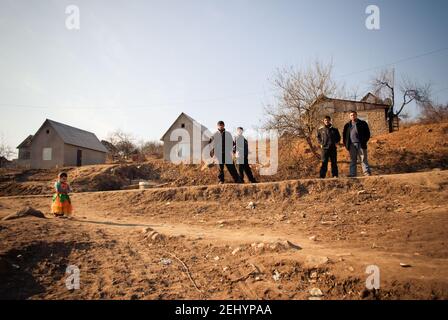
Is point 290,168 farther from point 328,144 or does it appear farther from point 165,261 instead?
point 165,261

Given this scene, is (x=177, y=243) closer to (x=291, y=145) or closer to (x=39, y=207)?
(x=39, y=207)

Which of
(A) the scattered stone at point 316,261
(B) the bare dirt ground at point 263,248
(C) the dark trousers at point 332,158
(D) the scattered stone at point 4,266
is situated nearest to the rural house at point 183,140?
(C) the dark trousers at point 332,158

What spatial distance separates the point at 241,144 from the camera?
8.70m

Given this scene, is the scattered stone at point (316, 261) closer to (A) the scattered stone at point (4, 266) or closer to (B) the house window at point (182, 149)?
(A) the scattered stone at point (4, 266)

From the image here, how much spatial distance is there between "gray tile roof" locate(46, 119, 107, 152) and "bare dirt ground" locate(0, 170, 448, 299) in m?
24.8

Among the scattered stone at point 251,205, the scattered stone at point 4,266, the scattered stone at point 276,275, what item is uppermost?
the scattered stone at point 251,205

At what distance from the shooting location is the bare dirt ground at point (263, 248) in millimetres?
2834

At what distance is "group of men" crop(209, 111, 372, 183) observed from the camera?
746 centimetres

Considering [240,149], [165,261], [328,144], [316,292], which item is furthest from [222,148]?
[316,292]

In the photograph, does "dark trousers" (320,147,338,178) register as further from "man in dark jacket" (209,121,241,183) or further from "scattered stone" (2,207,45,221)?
"scattered stone" (2,207,45,221)

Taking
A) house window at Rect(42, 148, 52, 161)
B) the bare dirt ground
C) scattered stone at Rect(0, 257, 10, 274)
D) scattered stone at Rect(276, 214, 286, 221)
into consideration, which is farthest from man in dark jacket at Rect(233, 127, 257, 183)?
house window at Rect(42, 148, 52, 161)

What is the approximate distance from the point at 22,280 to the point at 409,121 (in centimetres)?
4042

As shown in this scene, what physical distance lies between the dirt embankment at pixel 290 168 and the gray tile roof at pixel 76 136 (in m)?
7.54
